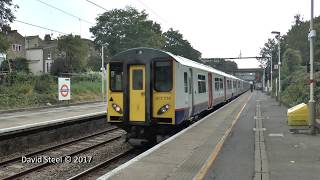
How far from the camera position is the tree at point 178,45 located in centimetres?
9443

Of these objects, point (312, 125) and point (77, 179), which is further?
point (312, 125)

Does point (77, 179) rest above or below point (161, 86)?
below

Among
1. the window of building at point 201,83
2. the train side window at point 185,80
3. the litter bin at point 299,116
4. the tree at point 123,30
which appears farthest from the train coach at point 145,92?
the tree at point 123,30

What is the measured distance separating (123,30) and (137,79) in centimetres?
5864

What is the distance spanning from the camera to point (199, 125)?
55.4 ft

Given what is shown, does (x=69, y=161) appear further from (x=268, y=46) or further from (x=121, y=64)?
(x=268, y=46)

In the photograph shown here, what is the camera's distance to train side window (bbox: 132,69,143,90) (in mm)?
13180

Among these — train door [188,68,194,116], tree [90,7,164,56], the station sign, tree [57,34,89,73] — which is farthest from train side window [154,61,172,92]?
tree [90,7,164,56]

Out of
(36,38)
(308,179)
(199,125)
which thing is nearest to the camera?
(308,179)

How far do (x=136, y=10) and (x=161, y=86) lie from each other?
63097mm

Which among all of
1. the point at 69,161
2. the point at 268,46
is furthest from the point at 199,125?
the point at 268,46

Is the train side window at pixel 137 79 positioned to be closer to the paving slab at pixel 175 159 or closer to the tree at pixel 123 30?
the paving slab at pixel 175 159

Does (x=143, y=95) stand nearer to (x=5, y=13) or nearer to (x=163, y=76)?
(x=163, y=76)

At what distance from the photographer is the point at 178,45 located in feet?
315
